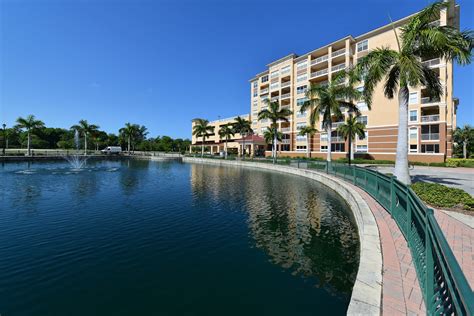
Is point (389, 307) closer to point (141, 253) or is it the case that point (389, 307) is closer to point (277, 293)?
point (277, 293)

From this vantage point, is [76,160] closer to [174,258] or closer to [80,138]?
[80,138]

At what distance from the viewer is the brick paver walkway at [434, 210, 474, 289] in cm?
491

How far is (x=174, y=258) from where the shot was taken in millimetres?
7258

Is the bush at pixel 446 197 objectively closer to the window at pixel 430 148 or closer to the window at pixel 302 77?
the window at pixel 430 148

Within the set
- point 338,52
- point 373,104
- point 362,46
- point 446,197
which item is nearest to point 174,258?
point 446,197

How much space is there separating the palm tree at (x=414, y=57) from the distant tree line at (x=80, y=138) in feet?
220

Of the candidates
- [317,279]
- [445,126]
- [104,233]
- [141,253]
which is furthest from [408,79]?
[445,126]

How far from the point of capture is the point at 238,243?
8445 mm

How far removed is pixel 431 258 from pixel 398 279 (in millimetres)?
1385

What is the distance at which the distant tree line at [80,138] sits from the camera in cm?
7034

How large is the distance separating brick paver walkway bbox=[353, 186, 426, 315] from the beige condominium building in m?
22.2

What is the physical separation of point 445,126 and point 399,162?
102 feet

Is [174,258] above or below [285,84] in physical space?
below

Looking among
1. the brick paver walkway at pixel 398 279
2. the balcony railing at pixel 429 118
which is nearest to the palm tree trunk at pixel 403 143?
the brick paver walkway at pixel 398 279
